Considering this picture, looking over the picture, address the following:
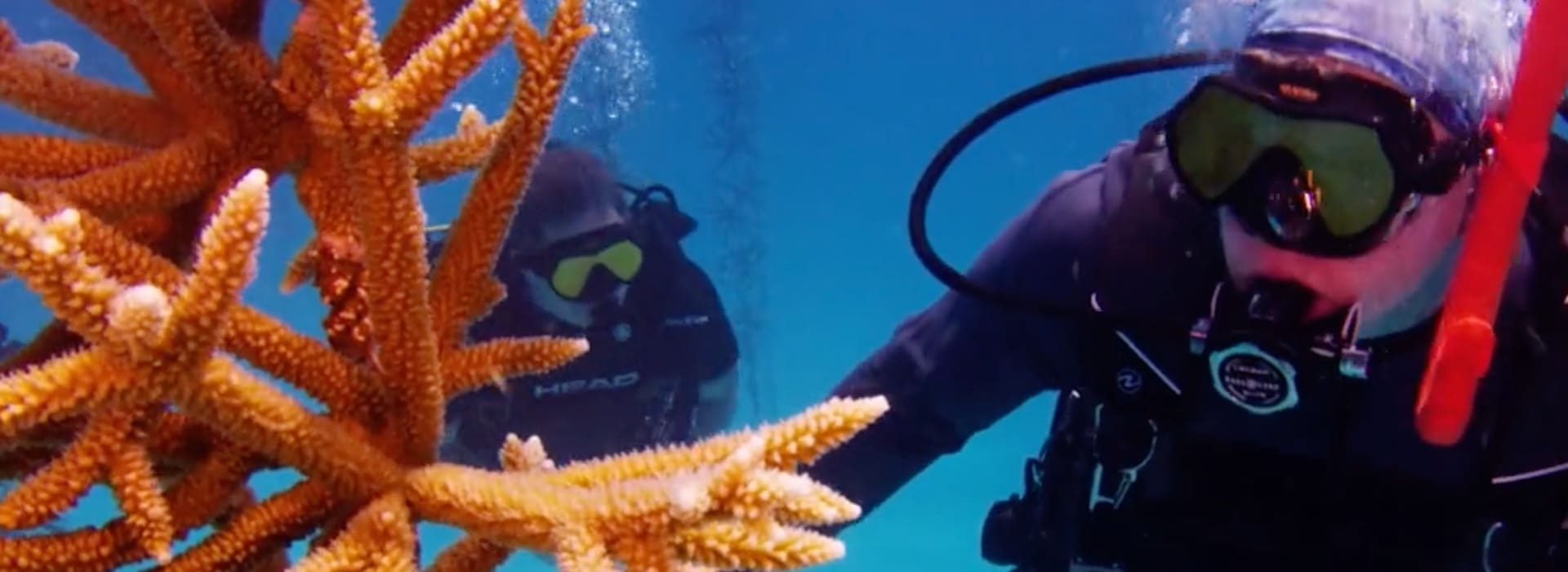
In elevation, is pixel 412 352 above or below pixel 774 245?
below

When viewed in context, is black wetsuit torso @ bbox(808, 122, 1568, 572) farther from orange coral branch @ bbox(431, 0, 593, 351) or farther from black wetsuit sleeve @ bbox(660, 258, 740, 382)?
black wetsuit sleeve @ bbox(660, 258, 740, 382)

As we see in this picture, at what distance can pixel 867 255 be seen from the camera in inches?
2510

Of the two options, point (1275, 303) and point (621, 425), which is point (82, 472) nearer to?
point (1275, 303)

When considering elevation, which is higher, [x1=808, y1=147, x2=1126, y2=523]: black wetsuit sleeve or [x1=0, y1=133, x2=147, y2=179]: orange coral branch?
[x1=0, y1=133, x2=147, y2=179]: orange coral branch

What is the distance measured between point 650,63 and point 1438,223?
43920 mm

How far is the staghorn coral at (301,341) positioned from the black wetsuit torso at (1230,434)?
1820 mm

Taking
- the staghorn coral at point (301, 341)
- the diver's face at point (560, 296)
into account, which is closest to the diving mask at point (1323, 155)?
the staghorn coral at point (301, 341)

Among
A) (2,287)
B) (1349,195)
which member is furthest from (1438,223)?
(2,287)

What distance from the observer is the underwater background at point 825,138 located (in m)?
27.0

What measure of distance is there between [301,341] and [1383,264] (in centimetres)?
253

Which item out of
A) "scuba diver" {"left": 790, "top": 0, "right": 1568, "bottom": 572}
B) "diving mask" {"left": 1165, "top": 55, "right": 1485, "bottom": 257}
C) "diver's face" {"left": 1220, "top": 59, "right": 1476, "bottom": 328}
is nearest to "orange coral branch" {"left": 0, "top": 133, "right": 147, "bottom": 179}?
"scuba diver" {"left": 790, "top": 0, "right": 1568, "bottom": 572}

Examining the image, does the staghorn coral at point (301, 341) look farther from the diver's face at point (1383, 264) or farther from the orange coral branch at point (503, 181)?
the diver's face at point (1383, 264)

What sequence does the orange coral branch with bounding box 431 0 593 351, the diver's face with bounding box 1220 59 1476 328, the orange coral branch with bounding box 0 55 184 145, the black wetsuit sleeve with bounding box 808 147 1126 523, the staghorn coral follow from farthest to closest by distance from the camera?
1. the black wetsuit sleeve with bounding box 808 147 1126 523
2. the diver's face with bounding box 1220 59 1476 328
3. the orange coral branch with bounding box 0 55 184 145
4. the orange coral branch with bounding box 431 0 593 351
5. the staghorn coral

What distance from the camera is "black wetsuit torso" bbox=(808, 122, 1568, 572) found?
3227 mm
